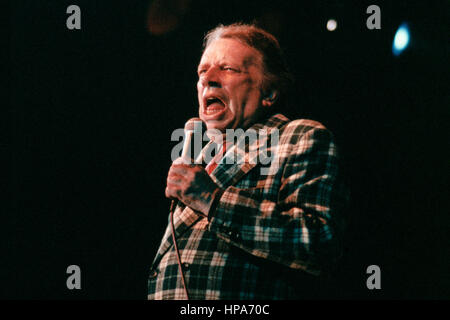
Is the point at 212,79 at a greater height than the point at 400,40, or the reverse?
the point at 400,40

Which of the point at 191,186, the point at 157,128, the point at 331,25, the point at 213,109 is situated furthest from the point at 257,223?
the point at 331,25

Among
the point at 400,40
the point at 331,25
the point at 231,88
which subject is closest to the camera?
the point at 231,88

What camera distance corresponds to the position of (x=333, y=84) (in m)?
2.01

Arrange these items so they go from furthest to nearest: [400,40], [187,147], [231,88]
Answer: [400,40] → [231,88] → [187,147]

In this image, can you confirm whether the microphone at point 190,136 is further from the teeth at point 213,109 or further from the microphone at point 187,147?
the teeth at point 213,109

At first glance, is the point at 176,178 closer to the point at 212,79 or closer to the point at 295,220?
the point at 295,220

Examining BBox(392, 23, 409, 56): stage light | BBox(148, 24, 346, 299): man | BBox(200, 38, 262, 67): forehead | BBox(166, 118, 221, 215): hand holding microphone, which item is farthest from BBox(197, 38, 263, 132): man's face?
BBox(392, 23, 409, 56): stage light

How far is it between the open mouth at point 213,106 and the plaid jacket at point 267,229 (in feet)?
1.09

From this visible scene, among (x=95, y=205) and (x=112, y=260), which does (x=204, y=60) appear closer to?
(x=95, y=205)

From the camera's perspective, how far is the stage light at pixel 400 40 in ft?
6.15

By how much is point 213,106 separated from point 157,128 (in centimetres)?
66

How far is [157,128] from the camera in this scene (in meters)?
2.18

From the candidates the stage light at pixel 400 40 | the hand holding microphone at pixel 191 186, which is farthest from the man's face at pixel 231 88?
the stage light at pixel 400 40

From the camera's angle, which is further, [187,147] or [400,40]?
[400,40]
